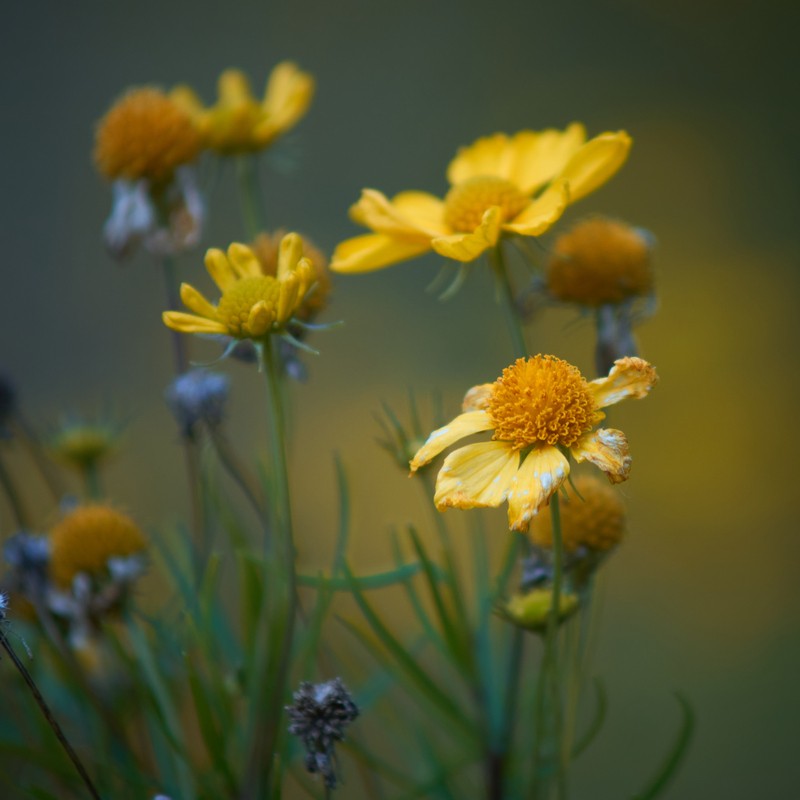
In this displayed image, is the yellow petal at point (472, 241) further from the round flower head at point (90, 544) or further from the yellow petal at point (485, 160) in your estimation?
the round flower head at point (90, 544)

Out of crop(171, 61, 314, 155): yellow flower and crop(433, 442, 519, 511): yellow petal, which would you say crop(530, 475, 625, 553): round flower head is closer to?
crop(433, 442, 519, 511): yellow petal

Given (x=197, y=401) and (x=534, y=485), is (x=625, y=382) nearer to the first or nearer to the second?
(x=534, y=485)

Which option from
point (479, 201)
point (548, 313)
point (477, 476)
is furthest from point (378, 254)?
point (548, 313)

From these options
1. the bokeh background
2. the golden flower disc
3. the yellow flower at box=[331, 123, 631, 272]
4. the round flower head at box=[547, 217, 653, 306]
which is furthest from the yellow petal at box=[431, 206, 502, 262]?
the bokeh background

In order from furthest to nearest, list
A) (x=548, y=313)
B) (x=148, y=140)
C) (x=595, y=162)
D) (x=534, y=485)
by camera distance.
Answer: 1. (x=548, y=313)
2. (x=148, y=140)
3. (x=595, y=162)
4. (x=534, y=485)

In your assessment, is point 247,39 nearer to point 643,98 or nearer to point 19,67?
point 19,67

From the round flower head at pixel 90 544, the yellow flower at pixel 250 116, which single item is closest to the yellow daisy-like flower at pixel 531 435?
the round flower head at pixel 90 544
